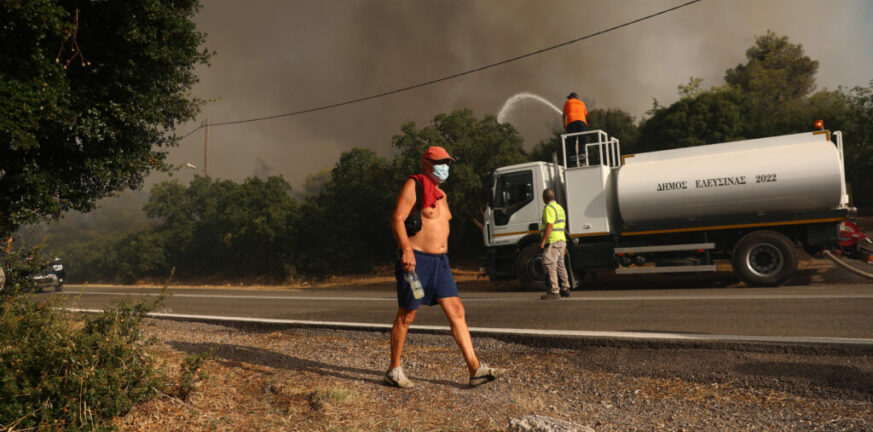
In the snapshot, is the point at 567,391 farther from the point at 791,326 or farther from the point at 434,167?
the point at 791,326

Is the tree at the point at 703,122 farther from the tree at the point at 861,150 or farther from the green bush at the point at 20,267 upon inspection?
the green bush at the point at 20,267

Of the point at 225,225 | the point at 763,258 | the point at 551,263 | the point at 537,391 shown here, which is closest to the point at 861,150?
the point at 763,258

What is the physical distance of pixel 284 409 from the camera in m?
3.83

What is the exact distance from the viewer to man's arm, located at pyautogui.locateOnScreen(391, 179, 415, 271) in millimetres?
4270

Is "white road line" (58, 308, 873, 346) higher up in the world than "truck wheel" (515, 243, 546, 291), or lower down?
lower down

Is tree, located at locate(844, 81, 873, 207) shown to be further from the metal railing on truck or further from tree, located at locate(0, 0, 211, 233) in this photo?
tree, located at locate(0, 0, 211, 233)

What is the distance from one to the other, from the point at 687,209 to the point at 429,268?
8759 millimetres

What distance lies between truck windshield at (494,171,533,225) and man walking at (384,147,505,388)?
8.19m

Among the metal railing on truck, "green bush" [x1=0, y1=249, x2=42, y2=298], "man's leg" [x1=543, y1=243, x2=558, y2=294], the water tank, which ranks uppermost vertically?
the metal railing on truck

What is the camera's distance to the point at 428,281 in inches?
177

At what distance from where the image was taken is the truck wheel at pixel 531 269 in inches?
484

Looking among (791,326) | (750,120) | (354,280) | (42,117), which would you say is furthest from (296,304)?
(750,120)

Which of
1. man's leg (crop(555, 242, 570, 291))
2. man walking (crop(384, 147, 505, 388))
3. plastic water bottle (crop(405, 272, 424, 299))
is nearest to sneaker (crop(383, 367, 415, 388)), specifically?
man walking (crop(384, 147, 505, 388))

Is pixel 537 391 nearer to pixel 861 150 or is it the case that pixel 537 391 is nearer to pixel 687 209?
pixel 687 209
